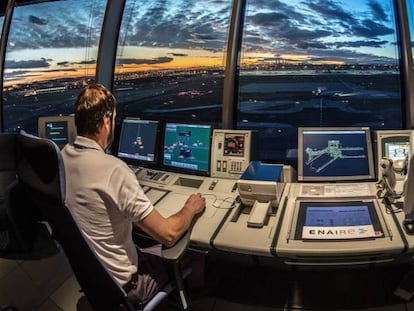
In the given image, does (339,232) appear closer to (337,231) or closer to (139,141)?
(337,231)

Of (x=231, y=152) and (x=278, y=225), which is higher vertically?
(x=231, y=152)

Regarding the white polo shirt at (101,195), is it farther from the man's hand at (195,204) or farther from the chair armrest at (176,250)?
the man's hand at (195,204)

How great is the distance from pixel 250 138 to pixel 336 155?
1.85ft

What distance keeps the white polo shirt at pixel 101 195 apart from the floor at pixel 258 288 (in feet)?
3.16

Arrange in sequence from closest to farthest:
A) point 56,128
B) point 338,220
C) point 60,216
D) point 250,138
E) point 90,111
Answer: point 60,216 < point 90,111 < point 338,220 < point 250,138 < point 56,128

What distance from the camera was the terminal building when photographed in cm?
179

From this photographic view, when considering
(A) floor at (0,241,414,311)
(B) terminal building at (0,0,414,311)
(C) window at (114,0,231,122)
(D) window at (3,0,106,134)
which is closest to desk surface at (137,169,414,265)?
(B) terminal building at (0,0,414,311)

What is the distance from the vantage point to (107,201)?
4.47 ft

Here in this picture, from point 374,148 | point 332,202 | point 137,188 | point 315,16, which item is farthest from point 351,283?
point 315,16

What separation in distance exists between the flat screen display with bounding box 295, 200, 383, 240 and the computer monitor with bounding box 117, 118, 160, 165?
1197 mm

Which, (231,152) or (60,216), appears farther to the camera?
(231,152)

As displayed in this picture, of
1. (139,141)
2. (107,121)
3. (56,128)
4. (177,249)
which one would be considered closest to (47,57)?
(56,128)

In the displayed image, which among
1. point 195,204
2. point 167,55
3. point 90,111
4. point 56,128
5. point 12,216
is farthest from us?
point 167,55

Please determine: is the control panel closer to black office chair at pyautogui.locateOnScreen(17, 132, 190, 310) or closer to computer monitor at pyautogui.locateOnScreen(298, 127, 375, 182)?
computer monitor at pyautogui.locateOnScreen(298, 127, 375, 182)
